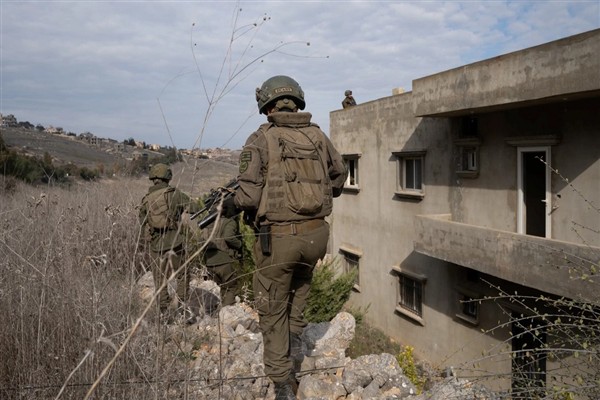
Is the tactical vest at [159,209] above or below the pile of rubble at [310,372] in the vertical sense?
above

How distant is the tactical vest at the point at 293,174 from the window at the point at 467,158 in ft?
21.8

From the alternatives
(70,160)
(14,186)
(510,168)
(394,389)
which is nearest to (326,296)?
(394,389)

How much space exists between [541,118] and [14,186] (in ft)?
33.9

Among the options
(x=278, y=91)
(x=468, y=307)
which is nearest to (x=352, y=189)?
(x=468, y=307)

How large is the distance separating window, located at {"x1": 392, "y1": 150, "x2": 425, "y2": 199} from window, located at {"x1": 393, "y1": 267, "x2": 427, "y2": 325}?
6.24ft

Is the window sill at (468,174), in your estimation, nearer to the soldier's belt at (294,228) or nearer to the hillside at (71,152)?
the soldier's belt at (294,228)

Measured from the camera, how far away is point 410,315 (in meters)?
10.9

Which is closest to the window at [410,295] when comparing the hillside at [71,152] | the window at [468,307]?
the window at [468,307]

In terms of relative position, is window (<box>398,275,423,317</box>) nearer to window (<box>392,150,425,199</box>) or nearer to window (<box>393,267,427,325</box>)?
window (<box>393,267,427,325</box>)

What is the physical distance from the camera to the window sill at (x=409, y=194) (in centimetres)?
1048

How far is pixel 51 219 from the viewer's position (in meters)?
4.02

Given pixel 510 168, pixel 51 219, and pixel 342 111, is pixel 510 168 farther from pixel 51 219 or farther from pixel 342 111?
pixel 51 219

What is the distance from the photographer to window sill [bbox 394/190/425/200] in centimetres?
1048

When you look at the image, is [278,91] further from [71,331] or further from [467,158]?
[467,158]
